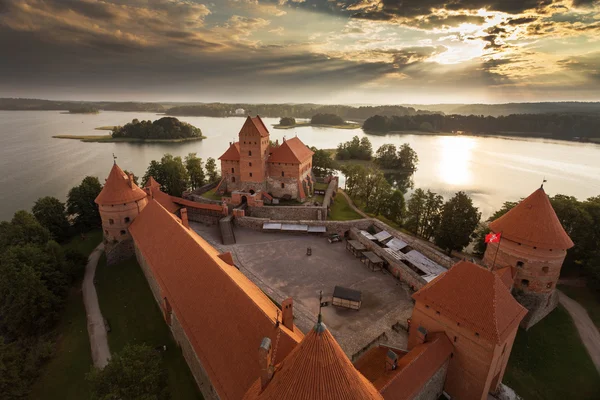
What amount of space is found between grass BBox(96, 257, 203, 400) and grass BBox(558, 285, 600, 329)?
2627 cm

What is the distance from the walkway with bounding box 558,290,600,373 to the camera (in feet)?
61.1

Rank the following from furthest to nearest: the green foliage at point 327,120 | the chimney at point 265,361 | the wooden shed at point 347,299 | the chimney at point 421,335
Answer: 1. the green foliage at point 327,120
2. the wooden shed at point 347,299
3. the chimney at point 421,335
4. the chimney at point 265,361

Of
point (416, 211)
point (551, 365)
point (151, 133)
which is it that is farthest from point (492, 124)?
point (551, 365)

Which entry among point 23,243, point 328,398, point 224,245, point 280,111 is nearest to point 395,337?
point 328,398

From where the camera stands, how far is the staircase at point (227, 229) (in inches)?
1192

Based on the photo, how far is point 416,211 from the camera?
3353 centimetres

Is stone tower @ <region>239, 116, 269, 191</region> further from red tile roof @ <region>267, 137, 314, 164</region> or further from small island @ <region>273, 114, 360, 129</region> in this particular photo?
small island @ <region>273, 114, 360, 129</region>

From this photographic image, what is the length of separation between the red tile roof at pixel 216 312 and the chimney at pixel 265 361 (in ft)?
5.44

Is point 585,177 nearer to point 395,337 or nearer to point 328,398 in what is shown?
point 395,337

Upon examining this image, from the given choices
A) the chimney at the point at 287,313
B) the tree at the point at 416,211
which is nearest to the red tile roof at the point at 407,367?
the chimney at the point at 287,313

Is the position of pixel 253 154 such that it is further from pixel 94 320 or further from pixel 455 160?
pixel 455 160

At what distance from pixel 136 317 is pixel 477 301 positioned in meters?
20.5

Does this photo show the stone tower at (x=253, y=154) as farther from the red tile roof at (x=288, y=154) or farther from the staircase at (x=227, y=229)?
the staircase at (x=227, y=229)

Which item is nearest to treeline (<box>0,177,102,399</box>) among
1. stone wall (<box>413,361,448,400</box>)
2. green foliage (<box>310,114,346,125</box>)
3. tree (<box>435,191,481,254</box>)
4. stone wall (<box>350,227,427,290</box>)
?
stone wall (<box>413,361,448,400</box>)
